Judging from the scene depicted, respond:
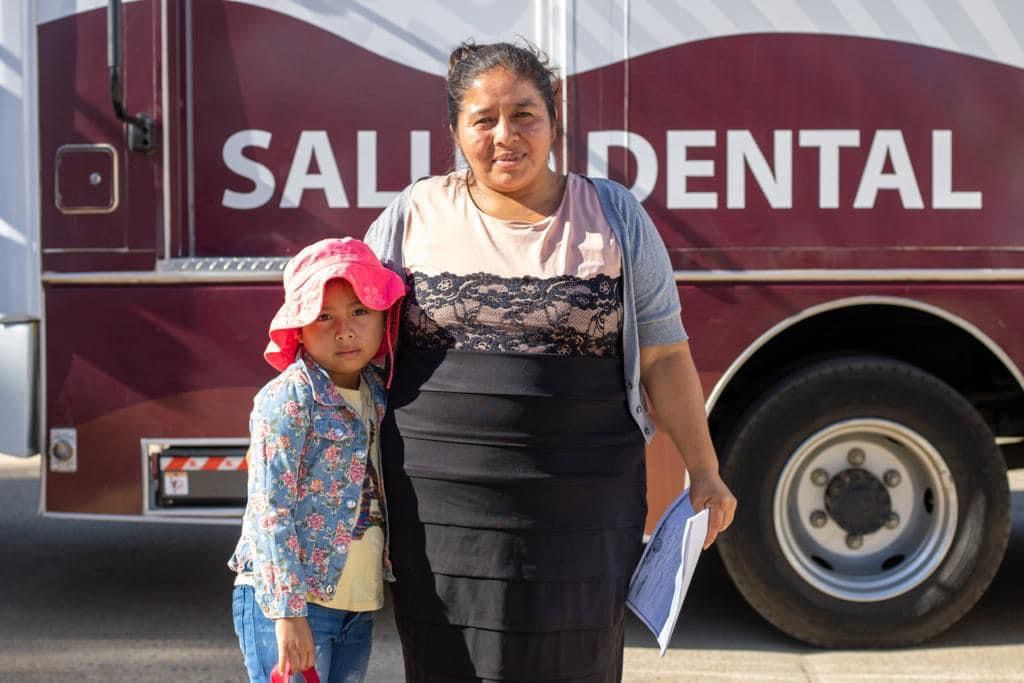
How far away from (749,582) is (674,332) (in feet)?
6.34

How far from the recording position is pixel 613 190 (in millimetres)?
2389

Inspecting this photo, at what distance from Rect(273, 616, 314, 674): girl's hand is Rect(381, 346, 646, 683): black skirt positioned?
224mm

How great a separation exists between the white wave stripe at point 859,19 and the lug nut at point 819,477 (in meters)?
1.38

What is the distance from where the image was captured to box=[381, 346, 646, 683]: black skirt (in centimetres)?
220

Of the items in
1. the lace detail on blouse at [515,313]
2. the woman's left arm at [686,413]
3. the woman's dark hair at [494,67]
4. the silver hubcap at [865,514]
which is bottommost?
the silver hubcap at [865,514]

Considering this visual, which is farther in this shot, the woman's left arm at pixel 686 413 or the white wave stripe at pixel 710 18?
the white wave stripe at pixel 710 18

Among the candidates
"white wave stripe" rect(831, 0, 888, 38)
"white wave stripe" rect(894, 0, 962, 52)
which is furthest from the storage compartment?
"white wave stripe" rect(894, 0, 962, 52)

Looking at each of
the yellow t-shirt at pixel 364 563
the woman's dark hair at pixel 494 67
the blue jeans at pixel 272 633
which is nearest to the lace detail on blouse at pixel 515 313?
the yellow t-shirt at pixel 364 563

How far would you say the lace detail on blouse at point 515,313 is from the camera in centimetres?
221

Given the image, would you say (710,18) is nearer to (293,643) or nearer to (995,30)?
(995,30)

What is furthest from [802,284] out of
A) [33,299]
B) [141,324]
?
[33,299]

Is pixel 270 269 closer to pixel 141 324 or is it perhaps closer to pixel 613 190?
pixel 141 324

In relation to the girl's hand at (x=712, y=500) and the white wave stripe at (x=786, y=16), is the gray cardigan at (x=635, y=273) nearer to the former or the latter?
the girl's hand at (x=712, y=500)

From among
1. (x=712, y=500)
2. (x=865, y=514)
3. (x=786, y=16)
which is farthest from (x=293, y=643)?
(x=786, y=16)
